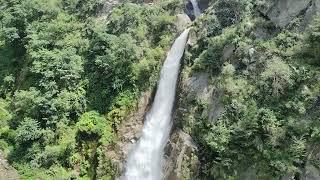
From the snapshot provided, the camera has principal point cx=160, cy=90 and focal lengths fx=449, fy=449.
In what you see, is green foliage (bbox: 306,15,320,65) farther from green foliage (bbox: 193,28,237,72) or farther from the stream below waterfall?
the stream below waterfall

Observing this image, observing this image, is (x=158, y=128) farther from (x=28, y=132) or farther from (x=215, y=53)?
(x=28, y=132)

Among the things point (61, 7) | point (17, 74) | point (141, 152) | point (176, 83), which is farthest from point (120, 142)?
point (61, 7)

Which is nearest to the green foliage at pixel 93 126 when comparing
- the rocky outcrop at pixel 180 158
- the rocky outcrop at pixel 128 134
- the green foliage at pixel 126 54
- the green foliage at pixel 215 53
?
the rocky outcrop at pixel 128 134

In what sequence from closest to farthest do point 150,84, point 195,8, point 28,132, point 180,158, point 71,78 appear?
point 180,158
point 28,132
point 150,84
point 71,78
point 195,8

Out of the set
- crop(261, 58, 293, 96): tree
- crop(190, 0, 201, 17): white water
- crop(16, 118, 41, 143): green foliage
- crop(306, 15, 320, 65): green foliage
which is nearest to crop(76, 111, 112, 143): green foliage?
crop(16, 118, 41, 143): green foliage

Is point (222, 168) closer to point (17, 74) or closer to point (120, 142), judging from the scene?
point (120, 142)

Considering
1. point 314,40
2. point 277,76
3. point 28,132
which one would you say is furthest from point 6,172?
point 314,40

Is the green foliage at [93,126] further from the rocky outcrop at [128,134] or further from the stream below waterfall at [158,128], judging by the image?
the stream below waterfall at [158,128]
